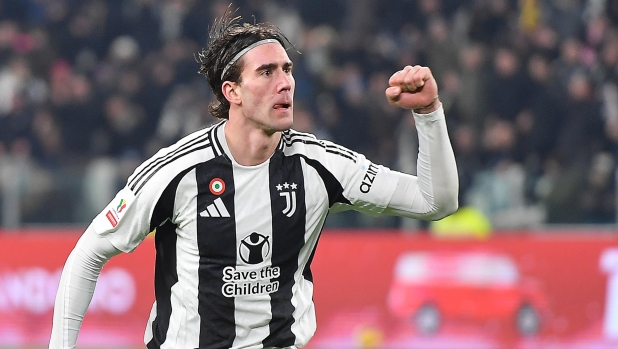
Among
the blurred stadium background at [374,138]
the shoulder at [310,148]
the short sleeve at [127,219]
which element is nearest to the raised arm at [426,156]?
the shoulder at [310,148]

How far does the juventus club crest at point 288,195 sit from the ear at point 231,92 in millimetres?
388

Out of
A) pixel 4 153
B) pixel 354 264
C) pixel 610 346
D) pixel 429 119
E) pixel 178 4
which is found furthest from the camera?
pixel 178 4

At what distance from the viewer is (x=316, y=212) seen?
14.5 ft

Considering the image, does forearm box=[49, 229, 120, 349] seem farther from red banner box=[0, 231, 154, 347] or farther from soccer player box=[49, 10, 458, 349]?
red banner box=[0, 231, 154, 347]

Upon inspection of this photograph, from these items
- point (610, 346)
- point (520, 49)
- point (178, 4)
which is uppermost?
point (178, 4)

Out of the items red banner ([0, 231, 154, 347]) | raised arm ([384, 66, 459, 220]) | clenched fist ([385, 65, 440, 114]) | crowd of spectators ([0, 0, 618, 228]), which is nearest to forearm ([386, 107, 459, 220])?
raised arm ([384, 66, 459, 220])

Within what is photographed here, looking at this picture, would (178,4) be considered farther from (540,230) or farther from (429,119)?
(429,119)

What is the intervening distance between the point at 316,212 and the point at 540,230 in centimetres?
648

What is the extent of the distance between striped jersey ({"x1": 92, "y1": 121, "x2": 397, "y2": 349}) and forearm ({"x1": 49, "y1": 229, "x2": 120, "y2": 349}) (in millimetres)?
82

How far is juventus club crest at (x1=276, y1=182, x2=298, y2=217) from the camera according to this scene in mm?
4367

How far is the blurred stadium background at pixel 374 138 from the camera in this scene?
9992 millimetres

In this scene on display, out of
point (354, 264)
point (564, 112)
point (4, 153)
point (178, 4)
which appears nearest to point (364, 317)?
point (354, 264)

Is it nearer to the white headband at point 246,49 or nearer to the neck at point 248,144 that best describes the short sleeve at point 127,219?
the neck at point 248,144

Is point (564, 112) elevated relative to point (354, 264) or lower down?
elevated
